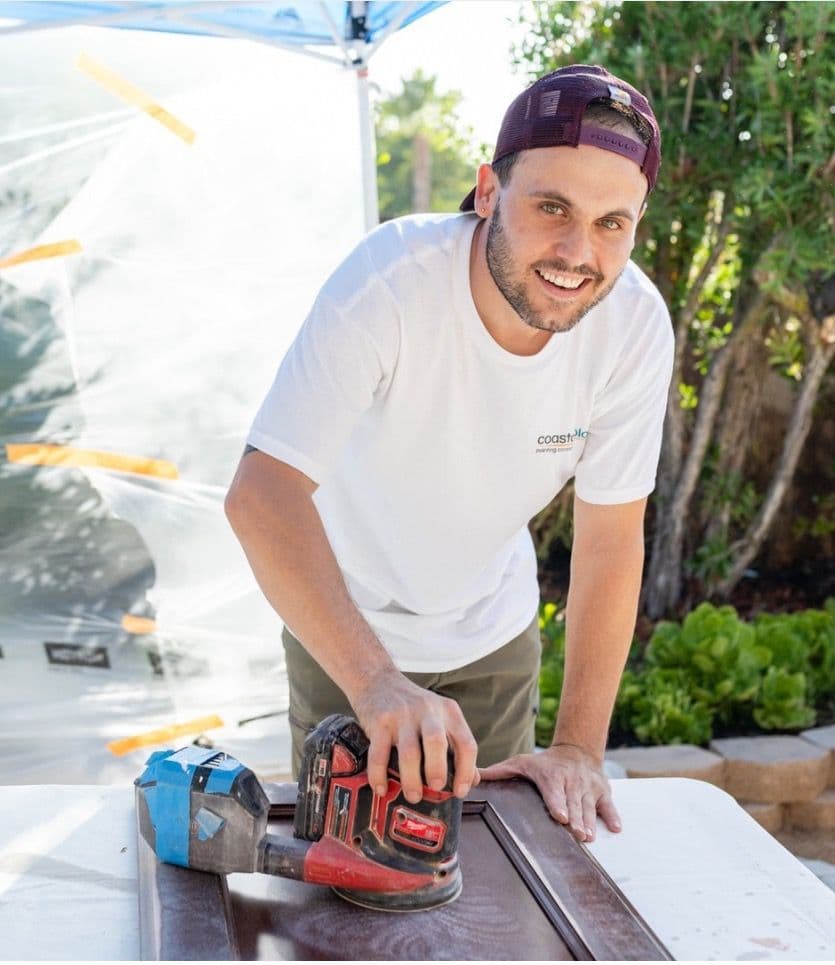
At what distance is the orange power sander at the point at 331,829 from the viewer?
1.62 m

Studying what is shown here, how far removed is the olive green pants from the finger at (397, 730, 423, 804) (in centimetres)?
72

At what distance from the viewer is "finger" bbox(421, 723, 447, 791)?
4.99 ft

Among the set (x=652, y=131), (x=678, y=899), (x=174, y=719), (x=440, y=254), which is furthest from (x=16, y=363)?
(x=678, y=899)

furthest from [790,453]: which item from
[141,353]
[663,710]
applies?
[141,353]

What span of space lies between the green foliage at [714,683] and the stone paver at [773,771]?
167 mm

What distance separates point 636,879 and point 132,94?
9.48 feet

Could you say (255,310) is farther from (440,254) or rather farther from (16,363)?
(440,254)

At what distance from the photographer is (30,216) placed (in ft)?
12.3

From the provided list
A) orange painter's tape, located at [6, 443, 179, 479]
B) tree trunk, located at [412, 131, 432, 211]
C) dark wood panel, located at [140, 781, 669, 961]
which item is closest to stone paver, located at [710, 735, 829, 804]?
orange painter's tape, located at [6, 443, 179, 479]

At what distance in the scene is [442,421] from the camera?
2.07 meters

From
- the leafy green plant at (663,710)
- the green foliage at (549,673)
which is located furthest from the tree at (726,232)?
the leafy green plant at (663,710)

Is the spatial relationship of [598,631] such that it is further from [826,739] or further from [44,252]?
[44,252]

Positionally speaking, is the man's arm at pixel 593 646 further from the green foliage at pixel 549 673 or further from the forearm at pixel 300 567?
the green foliage at pixel 549 673

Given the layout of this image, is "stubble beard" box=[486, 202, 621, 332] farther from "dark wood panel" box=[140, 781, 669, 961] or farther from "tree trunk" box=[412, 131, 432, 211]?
"tree trunk" box=[412, 131, 432, 211]
